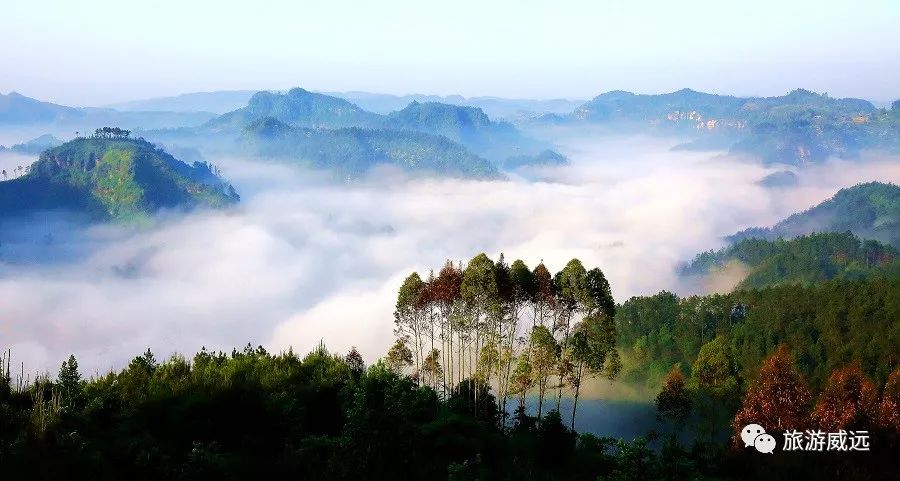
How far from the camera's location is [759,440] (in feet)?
65.3

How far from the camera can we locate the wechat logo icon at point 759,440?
19188 millimetres

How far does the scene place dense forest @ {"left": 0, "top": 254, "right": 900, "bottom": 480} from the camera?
1368 centimetres

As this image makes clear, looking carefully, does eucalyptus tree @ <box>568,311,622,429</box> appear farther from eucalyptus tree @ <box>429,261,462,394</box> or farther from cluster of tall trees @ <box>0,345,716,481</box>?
eucalyptus tree @ <box>429,261,462,394</box>

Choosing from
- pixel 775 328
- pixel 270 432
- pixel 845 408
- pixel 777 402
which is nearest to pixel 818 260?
pixel 775 328

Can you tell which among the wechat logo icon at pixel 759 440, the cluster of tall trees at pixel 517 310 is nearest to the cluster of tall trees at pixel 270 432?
the cluster of tall trees at pixel 517 310

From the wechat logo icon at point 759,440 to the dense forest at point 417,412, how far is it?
59 cm

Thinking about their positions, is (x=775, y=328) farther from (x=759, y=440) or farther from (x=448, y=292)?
(x=759, y=440)

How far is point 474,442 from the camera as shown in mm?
21375

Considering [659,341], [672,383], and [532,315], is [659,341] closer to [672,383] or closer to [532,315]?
[672,383]

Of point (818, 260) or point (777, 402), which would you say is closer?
point (777, 402)

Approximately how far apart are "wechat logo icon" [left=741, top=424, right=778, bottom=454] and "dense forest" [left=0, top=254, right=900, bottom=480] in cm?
59

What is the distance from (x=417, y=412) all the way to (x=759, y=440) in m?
10.4

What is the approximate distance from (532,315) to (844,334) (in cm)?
6877

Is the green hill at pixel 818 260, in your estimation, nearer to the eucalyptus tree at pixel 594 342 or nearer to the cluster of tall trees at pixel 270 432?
the eucalyptus tree at pixel 594 342
